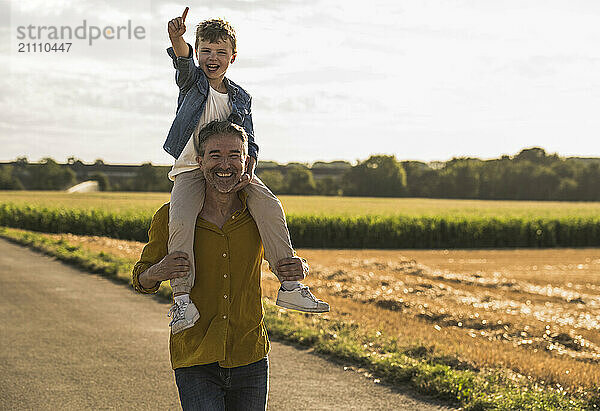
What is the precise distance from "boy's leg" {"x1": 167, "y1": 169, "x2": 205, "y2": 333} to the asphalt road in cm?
335

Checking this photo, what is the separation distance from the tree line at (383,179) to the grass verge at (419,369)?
2203 inches

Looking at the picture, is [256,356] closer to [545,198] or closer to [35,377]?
[35,377]

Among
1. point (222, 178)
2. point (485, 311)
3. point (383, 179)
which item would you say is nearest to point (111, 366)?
point (222, 178)

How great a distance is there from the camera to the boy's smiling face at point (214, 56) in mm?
3770

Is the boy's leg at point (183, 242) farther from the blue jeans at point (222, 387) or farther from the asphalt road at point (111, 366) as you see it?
the asphalt road at point (111, 366)

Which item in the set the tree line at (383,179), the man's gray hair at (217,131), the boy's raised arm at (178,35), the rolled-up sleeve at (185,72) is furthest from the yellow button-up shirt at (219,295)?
the tree line at (383,179)

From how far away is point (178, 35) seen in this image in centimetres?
368

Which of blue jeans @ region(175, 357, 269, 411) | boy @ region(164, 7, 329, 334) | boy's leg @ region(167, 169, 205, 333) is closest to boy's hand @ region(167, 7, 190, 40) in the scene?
boy @ region(164, 7, 329, 334)

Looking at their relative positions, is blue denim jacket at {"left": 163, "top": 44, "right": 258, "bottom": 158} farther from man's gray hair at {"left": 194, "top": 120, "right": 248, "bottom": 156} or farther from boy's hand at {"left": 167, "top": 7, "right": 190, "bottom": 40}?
man's gray hair at {"left": 194, "top": 120, "right": 248, "bottom": 156}

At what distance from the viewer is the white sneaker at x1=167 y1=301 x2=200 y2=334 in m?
3.29

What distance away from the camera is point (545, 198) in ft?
229

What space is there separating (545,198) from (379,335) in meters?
64.2

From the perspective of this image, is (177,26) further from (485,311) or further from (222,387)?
(485,311)

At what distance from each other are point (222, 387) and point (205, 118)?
1239 millimetres
